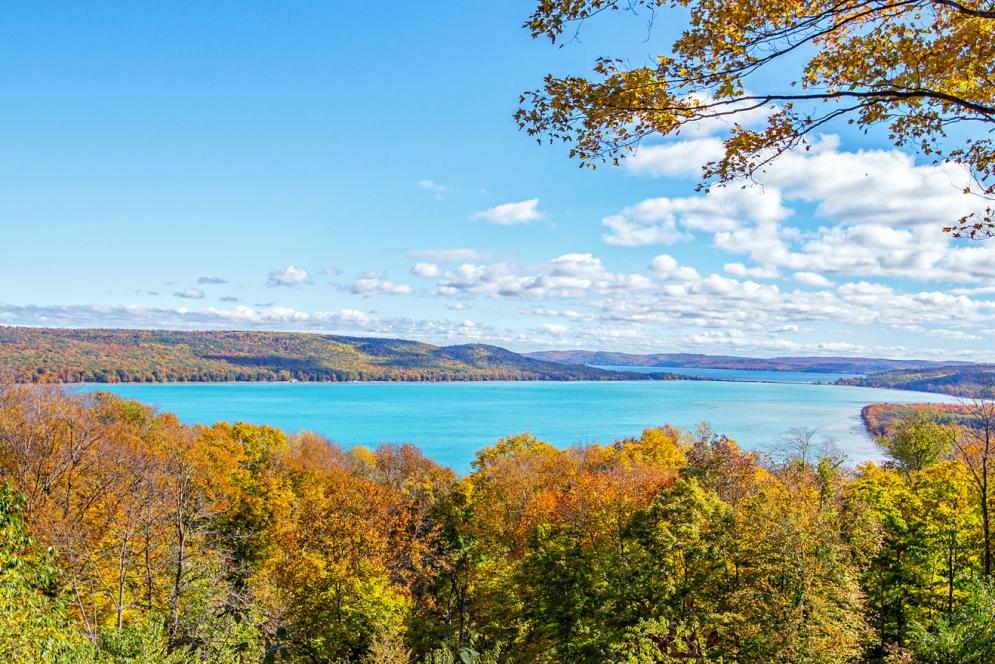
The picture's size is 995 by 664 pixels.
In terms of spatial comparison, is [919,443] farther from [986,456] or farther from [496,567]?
[496,567]

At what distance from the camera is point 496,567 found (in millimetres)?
24328

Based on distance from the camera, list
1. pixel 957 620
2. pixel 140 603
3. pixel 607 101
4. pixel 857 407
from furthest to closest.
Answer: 1. pixel 857 407
2. pixel 140 603
3. pixel 957 620
4. pixel 607 101

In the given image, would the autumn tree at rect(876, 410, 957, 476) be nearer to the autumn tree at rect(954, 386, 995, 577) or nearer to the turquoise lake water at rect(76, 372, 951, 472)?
the autumn tree at rect(954, 386, 995, 577)

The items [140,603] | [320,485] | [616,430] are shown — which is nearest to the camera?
[140,603]

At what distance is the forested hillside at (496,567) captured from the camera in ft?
39.1

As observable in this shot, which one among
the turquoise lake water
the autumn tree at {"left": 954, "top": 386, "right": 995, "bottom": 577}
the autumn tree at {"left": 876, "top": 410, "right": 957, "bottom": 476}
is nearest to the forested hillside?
the autumn tree at {"left": 954, "top": 386, "right": 995, "bottom": 577}

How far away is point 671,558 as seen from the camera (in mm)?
15703

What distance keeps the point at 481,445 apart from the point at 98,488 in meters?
85.5

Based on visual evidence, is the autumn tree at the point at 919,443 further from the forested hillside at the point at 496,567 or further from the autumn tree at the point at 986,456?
the autumn tree at the point at 986,456

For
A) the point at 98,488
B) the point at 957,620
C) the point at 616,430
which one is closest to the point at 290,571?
the point at 98,488

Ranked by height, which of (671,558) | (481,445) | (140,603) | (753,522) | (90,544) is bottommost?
(481,445)

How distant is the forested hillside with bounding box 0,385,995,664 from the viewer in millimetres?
11930

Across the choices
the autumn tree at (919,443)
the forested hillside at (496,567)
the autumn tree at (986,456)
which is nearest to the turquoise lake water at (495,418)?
the autumn tree at (919,443)

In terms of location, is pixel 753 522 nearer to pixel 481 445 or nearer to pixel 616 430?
pixel 481 445
